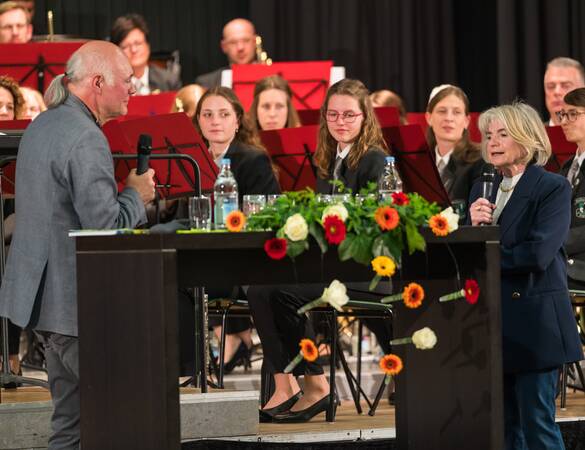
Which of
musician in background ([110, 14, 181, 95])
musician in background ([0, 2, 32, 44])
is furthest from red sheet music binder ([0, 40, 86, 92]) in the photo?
musician in background ([110, 14, 181, 95])

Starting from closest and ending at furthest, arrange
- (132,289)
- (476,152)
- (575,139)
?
(132,289) < (575,139) < (476,152)

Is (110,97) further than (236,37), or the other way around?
(236,37)

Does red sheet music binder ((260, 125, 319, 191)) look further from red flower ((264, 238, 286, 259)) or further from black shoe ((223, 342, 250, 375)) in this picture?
red flower ((264, 238, 286, 259))

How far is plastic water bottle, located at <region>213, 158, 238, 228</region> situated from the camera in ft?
11.0

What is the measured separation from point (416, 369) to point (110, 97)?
1240mm

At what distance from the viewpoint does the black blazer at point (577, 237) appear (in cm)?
488

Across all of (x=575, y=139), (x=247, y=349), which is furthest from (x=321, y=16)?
(x=575, y=139)

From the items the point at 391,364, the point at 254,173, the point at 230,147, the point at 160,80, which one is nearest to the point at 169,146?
the point at 254,173

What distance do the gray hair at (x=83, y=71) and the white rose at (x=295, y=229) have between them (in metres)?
0.85

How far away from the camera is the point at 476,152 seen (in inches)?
222

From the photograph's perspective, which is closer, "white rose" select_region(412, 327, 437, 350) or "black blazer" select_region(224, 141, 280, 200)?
A: "white rose" select_region(412, 327, 437, 350)

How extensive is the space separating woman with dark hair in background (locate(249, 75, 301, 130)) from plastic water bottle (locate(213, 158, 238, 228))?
7.48 ft

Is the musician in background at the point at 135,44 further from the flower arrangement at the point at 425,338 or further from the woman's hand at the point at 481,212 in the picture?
the flower arrangement at the point at 425,338

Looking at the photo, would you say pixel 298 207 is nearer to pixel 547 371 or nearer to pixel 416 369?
pixel 416 369
